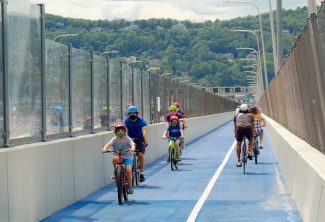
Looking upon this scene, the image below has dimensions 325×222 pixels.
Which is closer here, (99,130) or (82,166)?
(82,166)

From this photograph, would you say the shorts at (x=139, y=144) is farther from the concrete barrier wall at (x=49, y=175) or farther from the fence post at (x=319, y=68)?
the fence post at (x=319, y=68)

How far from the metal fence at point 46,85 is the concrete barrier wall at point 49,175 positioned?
33 cm

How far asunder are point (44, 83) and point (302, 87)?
5238 millimetres

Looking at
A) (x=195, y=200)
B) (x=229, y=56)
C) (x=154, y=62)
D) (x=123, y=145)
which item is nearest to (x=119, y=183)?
(x=123, y=145)

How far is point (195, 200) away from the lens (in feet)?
56.2

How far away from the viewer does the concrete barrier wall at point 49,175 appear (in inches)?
499

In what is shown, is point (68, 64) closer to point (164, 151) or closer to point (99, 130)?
point (99, 130)

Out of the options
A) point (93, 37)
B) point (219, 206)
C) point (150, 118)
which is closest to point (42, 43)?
point (219, 206)

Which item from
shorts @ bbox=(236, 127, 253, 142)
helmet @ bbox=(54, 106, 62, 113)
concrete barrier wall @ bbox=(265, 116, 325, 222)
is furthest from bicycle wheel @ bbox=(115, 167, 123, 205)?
shorts @ bbox=(236, 127, 253, 142)

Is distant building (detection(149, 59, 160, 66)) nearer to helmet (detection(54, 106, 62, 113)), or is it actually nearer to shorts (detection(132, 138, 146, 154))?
shorts (detection(132, 138, 146, 154))

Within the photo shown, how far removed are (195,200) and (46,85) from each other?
332cm

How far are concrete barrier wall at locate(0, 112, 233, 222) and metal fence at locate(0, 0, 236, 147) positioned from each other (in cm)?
33

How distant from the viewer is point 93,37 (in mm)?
134625

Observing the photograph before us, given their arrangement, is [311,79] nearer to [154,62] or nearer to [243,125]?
[243,125]
